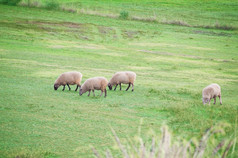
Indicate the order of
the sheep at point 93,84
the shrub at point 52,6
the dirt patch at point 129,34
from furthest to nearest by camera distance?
1. the shrub at point 52,6
2. the dirt patch at point 129,34
3. the sheep at point 93,84

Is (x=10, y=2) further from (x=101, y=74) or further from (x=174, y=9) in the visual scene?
(x=101, y=74)

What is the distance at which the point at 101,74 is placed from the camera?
23219 mm

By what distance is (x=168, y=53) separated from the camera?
1521 inches

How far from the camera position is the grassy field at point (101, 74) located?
10.2 metres

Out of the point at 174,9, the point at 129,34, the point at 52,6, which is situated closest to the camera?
the point at 129,34

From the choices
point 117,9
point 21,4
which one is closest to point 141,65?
point 21,4

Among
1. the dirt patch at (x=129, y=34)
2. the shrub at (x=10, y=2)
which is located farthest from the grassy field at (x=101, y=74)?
the shrub at (x=10, y=2)

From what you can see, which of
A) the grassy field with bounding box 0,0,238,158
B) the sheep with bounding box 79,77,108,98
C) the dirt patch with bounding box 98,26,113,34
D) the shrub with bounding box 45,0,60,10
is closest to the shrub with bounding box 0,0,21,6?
the grassy field with bounding box 0,0,238,158

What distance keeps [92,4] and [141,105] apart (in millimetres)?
74700

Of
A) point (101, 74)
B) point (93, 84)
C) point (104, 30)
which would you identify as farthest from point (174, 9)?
point (93, 84)

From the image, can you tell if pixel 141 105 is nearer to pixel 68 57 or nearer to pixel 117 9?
pixel 68 57

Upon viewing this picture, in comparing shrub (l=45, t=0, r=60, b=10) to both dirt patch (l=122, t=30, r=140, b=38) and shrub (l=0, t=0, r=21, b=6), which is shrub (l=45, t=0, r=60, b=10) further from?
dirt patch (l=122, t=30, r=140, b=38)

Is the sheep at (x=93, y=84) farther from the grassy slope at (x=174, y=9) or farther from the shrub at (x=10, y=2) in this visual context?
the shrub at (x=10, y=2)

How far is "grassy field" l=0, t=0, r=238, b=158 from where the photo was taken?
1023 cm
